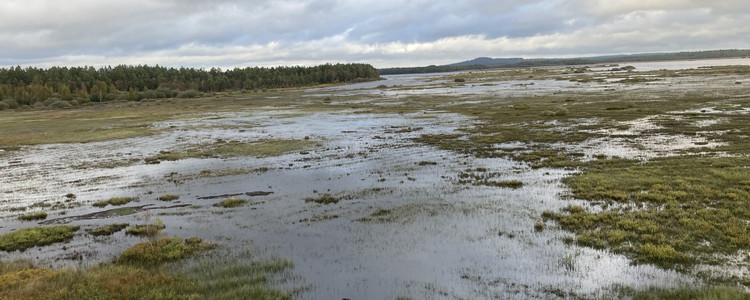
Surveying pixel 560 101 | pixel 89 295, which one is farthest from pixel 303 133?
pixel 560 101

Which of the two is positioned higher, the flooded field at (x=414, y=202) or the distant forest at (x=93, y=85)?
the distant forest at (x=93, y=85)

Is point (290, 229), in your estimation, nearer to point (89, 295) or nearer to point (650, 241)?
point (89, 295)

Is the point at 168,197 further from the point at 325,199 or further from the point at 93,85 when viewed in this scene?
the point at 93,85

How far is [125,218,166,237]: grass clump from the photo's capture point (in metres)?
16.9

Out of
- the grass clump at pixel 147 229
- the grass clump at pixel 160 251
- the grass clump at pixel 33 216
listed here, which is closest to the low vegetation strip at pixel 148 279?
the grass clump at pixel 160 251

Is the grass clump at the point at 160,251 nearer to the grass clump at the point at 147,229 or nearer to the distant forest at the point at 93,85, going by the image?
the grass clump at the point at 147,229

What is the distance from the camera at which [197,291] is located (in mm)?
11375

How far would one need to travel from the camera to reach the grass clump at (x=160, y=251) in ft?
45.9

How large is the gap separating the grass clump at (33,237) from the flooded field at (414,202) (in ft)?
1.33

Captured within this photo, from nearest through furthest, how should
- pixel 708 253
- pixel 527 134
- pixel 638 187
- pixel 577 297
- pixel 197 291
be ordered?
pixel 577 297 < pixel 197 291 < pixel 708 253 < pixel 638 187 < pixel 527 134

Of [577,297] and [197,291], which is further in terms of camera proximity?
[197,291]

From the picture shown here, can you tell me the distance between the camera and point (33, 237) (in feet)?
53.5

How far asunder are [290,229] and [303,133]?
2985 centimetres

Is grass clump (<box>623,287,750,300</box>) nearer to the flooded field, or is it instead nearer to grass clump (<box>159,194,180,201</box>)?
the flooded field
